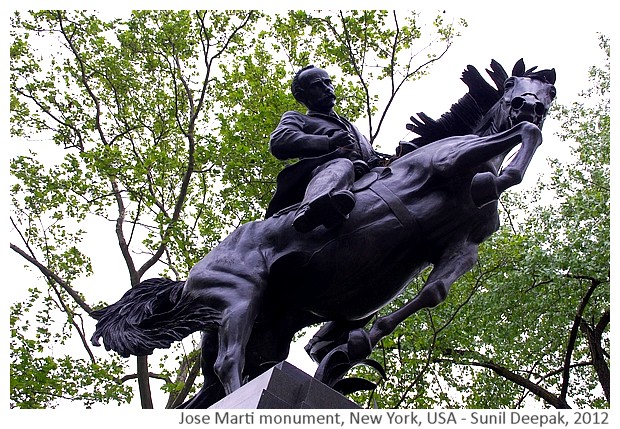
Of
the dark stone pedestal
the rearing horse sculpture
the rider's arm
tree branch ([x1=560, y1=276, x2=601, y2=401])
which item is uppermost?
tree branch ([x1=560, y1=276, x2=601, y2=401])

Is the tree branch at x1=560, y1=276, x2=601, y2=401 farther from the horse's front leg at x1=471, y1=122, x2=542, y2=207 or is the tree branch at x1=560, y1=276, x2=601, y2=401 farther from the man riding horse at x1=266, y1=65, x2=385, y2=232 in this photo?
the horse's front leg at x1=471, y1=122, x2=542, y2=207

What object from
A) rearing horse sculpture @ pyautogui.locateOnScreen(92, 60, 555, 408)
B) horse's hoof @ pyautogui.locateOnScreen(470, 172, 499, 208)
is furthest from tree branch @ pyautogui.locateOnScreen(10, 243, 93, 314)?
horse's hoof @ pyautogui.locateOnScreen(470, 172, 499, 208)

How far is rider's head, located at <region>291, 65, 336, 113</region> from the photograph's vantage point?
5.84m

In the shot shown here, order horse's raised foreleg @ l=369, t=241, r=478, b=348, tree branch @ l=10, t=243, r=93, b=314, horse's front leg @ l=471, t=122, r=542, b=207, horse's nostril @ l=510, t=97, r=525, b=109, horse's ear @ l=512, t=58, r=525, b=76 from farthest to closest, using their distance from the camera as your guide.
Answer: tree branch @ l=10, t=243, r=93, b=314 → horse's ear @ l=512, t=58, r=525, b=76 → horse's nostril @ l=510, t=97, r=525, b=109 → horse's raised foreleg @ l=369, t=241, r=478, b=348 → horse's front leg @ l=471, t=122, r=542, b=207

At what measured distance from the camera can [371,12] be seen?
1551 centimetres

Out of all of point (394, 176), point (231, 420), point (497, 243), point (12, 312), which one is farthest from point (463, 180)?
point (12, 312)

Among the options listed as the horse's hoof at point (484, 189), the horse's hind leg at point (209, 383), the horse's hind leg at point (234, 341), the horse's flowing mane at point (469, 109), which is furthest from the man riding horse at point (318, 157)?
the horse's hind leg at point (209, 383)

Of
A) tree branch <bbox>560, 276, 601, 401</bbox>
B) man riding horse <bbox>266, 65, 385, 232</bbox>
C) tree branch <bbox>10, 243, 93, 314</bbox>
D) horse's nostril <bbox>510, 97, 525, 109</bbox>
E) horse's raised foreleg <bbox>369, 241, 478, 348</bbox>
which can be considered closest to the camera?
horse's raised foreleg <bbox>369, 241, 478, 348</bbox>

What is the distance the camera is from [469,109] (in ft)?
18.3

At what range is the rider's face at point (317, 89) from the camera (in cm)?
584

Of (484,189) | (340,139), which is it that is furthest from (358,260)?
(340,139)

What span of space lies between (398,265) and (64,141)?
1291cm

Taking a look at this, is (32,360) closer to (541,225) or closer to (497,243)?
(497,243)

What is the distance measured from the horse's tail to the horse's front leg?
5.97 feet
